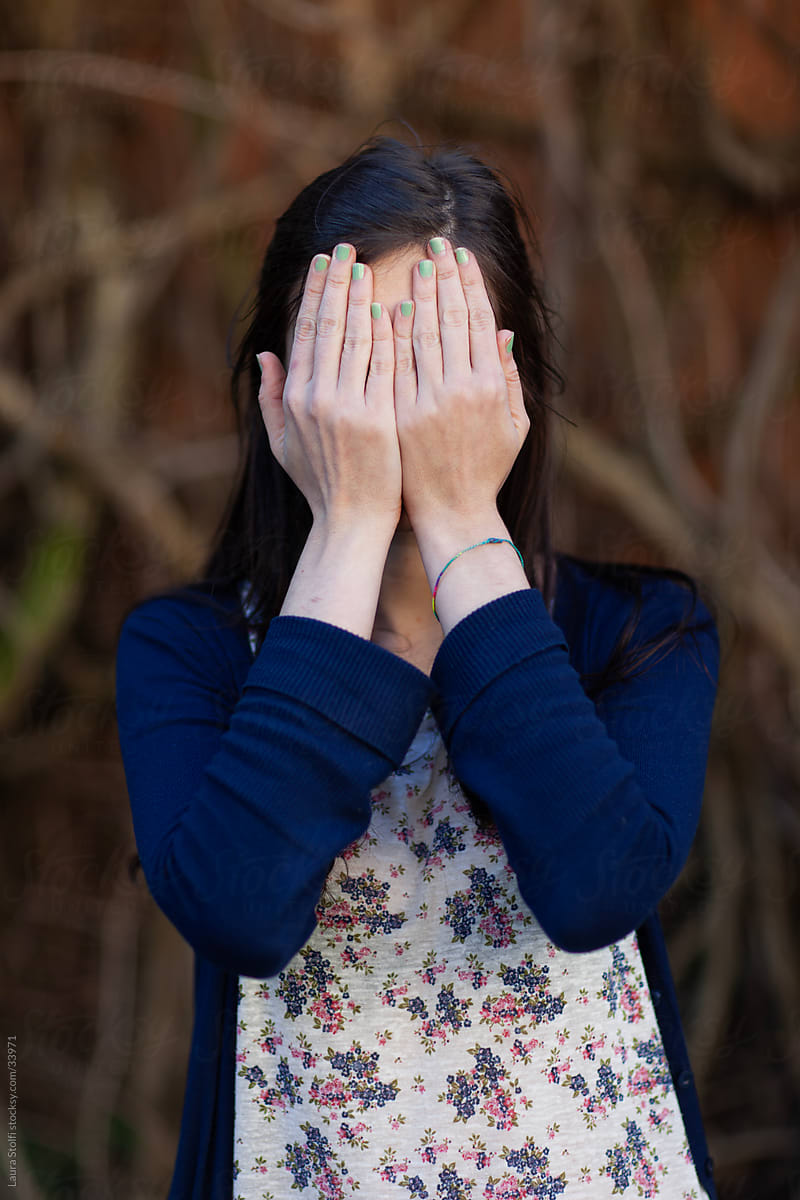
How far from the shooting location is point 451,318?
86 cm

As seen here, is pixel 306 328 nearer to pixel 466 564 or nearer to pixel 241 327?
pixel 466 564

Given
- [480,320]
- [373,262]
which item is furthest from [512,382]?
[373,262]

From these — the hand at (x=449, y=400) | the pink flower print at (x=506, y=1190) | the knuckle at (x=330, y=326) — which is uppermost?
the knuckle at (x=330, y=326)

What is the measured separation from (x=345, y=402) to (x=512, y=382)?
0.17 metres

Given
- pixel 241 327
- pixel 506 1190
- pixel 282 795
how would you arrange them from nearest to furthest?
pixel 282 795 < pixel 506 1190 < pixel 241 327

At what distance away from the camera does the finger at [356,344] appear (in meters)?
0.86

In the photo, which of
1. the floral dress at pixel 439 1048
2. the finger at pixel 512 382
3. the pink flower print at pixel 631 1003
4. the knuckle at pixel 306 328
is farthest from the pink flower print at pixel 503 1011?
the knuckle at pixel 306 328

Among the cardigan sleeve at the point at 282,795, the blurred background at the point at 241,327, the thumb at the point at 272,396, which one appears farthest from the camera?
the blurred background at the point at 241,327

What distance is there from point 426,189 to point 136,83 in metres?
1.36

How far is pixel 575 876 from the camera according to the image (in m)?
0.73

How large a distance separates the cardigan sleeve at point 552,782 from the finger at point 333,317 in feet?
0.85

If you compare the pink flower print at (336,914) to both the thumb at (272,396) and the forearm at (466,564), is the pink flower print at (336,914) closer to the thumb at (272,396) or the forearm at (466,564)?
the forearm at (466,564)

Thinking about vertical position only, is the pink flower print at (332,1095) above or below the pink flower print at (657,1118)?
above

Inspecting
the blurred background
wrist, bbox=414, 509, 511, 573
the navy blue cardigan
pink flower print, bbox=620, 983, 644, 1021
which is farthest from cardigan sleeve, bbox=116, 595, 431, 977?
the blurred background
